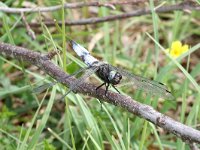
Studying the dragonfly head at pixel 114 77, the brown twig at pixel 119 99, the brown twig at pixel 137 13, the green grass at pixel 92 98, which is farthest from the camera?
the brown twig at pixel 137 13

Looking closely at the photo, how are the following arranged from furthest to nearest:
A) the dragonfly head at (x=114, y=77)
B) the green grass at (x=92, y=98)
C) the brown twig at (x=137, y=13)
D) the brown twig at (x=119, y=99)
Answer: the brown twig at (x=137, y=13) → the green grass at (x=92, y=98) → the dragonfly head at (x=114, y=77) → the brown twig at (x=119, y=99)

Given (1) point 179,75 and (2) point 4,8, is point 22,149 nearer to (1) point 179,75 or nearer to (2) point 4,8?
(2) point 4,8

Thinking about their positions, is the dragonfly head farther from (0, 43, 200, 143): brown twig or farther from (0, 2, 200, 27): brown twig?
(0, 2, 200, 27): brown twig

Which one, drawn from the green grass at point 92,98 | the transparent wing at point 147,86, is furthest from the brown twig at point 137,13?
the transparent wing at point 147,86

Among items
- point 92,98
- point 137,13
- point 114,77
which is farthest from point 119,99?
point 137,13

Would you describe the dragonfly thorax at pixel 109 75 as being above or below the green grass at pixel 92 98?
above

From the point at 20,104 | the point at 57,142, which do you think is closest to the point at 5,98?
the point at 20,104

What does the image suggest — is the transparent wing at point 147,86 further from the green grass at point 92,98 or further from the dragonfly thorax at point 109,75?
the green grass at point 92,98
